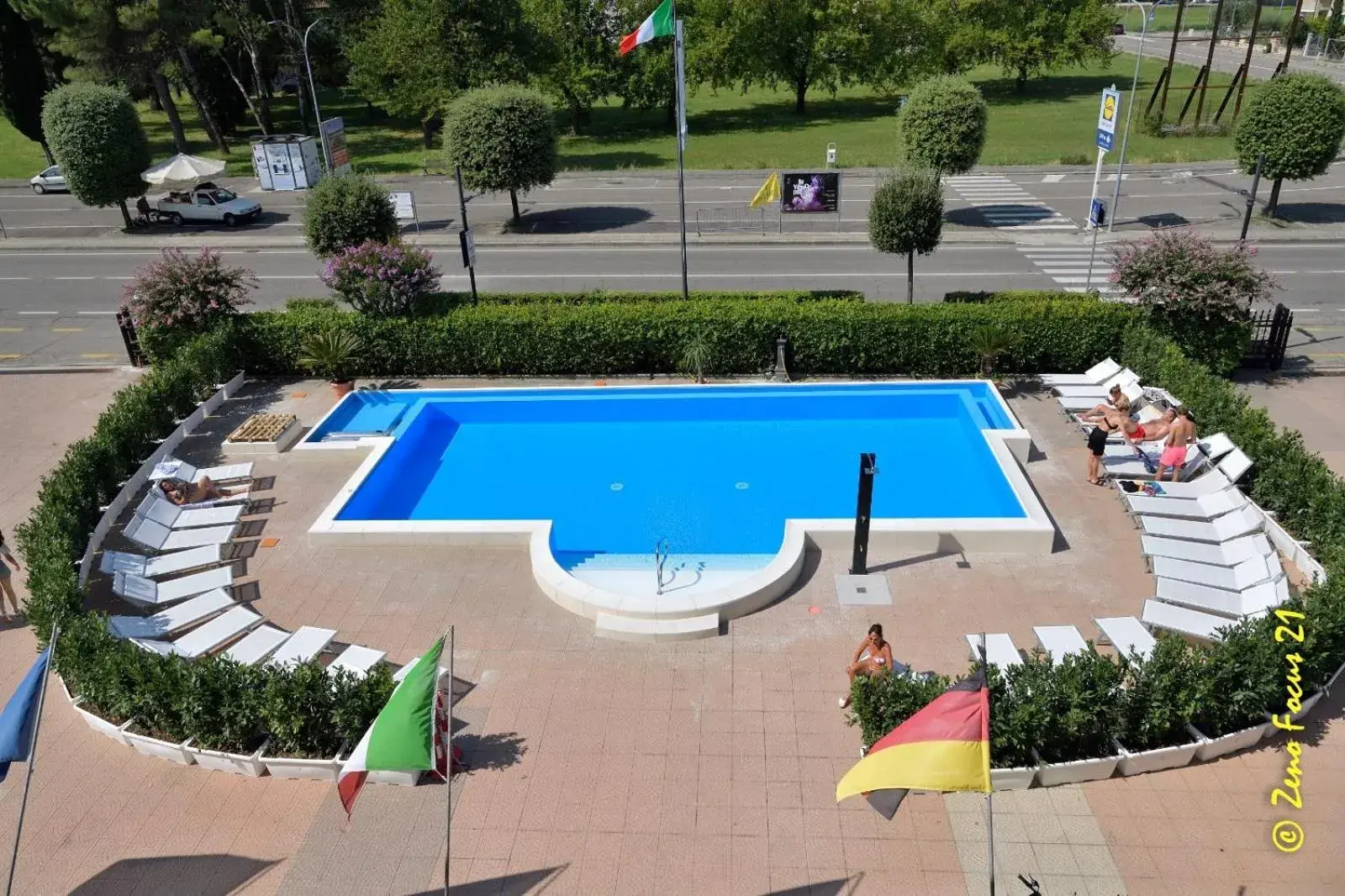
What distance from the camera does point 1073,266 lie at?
2711 cm

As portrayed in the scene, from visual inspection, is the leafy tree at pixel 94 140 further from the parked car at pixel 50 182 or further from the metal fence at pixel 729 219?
the metal fence at pixel 729 219

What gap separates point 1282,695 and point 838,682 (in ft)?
14.8

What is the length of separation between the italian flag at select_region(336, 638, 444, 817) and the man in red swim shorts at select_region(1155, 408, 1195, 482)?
1155cm

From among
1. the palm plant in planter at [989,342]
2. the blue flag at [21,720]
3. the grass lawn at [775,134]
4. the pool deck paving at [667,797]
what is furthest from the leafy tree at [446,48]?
the blue flag at [21,720]

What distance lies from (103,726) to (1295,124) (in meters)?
34.0

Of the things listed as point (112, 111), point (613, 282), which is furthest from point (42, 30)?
point (613, 282)

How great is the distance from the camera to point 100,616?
33.9 ft

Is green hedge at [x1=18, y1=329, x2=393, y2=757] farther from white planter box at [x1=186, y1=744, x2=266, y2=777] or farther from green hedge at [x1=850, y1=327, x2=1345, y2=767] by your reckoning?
green hedge at [x1=850, y1=327, x2=1345, y2=767]

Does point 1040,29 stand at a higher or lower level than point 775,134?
higher

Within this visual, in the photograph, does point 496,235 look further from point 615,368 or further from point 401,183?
point 615,368

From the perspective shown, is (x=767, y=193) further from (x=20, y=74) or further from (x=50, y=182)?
(x=20, y=74)

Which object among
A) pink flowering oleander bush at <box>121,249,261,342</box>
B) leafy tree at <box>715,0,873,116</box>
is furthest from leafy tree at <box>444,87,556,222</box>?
leafy tree at <box>715,0,873,116</box>

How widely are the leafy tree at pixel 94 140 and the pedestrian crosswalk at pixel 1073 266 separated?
1230 inches

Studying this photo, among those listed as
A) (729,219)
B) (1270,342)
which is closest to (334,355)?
(729,219)
